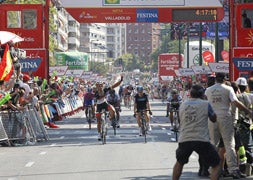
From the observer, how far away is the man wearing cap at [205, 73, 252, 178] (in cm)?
1521

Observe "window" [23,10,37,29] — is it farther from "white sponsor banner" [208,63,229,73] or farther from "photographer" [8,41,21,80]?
"white sponsor banner" [208,63,229,73]

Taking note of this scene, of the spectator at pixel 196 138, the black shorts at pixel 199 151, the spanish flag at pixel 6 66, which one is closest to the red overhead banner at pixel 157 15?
the spanish flag at pixel 6 66

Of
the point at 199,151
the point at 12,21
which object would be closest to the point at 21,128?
the point at 199,151

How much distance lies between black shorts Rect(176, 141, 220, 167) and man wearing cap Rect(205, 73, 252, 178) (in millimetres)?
2377

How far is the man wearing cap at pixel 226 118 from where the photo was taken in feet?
49.9

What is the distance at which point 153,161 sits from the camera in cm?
1927

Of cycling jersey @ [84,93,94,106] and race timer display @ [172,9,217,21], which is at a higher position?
race timer display @ [172,9,217,21]

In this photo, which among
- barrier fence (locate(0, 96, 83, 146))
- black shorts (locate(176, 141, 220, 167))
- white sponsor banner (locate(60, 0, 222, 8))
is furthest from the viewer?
white sponsor banner (locate(60, 0, 222, 8))

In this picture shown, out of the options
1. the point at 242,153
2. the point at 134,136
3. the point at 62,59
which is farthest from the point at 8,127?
the point at 62,59

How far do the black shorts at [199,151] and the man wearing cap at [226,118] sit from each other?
2.38 m

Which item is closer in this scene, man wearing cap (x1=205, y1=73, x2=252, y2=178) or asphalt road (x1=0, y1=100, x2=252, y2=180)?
man wearing cap (x1=205, y1=73, x2=252, y2=178)

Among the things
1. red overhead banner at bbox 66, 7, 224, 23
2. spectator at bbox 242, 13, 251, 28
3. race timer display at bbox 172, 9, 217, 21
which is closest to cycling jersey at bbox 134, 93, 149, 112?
spectator at bbox 242, 13, 251, 28

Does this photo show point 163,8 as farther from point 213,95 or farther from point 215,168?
point 215,168

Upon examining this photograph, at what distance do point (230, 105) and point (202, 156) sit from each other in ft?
9.00
